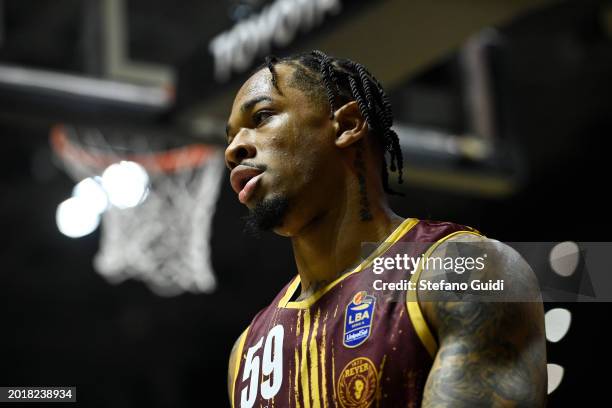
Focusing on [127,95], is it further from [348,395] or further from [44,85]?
[348,395]

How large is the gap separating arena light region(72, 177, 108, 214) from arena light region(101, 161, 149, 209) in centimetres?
21

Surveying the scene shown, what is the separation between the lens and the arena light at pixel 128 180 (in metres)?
8.26

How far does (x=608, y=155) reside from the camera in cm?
1133

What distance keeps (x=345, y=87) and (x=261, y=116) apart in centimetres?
24

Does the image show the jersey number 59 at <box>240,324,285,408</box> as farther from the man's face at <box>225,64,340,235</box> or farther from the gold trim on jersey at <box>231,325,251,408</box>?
the man's face at <box>225,64,340,235</box>

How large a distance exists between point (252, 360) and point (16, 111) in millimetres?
4003

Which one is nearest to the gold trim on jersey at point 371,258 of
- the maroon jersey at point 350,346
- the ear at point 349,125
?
the maroon jersey at point 350,346

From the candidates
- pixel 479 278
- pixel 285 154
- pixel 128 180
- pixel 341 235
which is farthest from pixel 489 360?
pixel 128 180

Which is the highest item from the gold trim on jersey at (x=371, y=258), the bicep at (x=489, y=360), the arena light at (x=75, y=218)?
the arena light at (x=75, y=218)

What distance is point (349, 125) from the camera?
8.21ft

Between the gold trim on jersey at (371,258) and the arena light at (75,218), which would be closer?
the gold trim on jersey at (371,258)

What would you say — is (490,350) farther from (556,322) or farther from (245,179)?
(556,322)

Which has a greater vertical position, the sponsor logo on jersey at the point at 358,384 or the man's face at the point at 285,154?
the man's face at the point at 285,154

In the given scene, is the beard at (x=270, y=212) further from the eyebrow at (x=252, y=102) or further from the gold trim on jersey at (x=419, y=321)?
the gold trim on jersey at (x=419, y=321)
